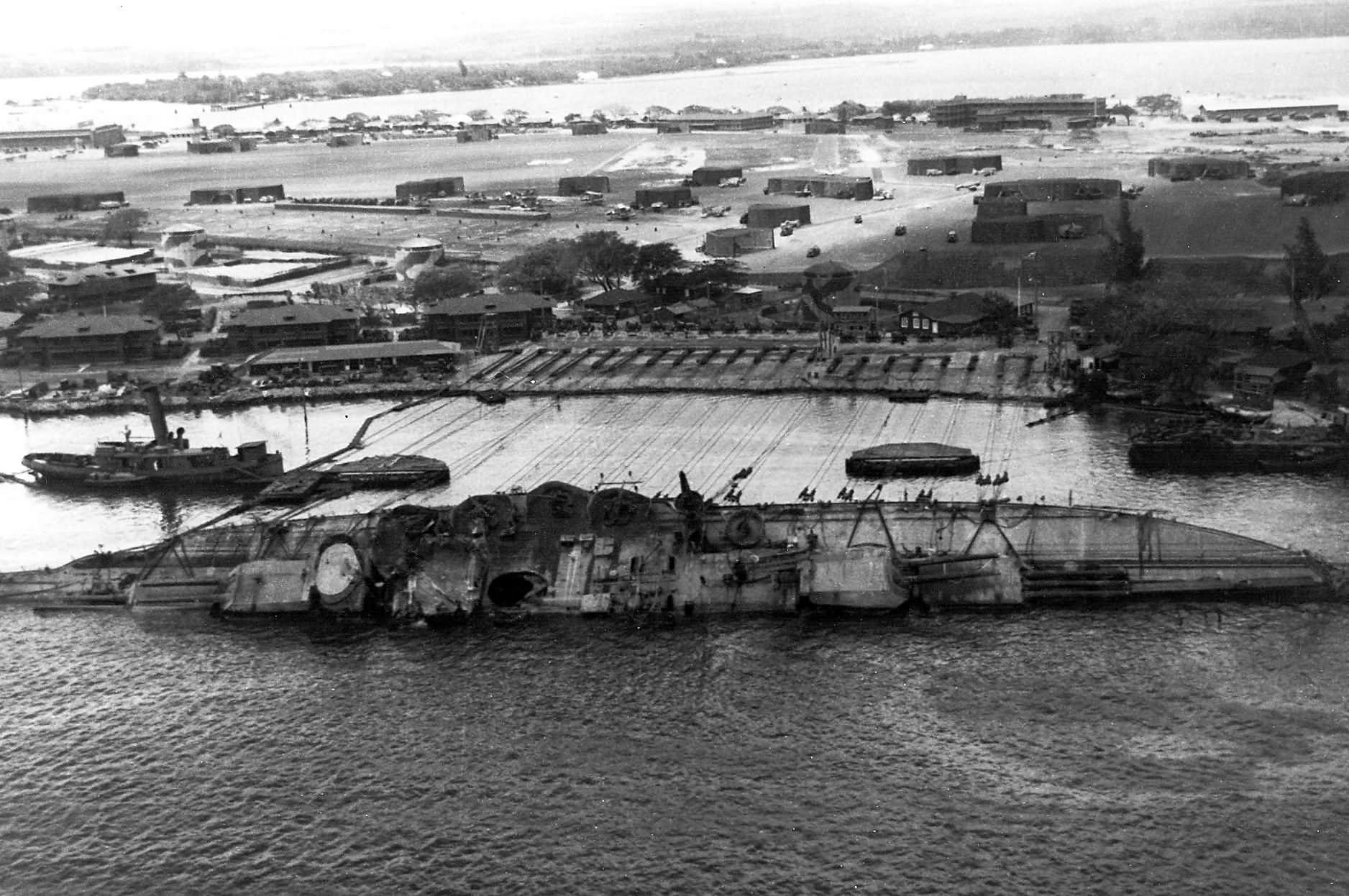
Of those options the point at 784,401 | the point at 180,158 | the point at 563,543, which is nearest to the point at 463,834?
the point at 563,543

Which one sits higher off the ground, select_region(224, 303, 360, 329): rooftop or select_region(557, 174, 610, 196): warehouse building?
select_region(557, 174, 610, 196): warehouse building

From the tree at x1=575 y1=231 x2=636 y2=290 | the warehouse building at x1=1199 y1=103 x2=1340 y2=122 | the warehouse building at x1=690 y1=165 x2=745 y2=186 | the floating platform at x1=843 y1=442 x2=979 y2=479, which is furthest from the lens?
the warehouse building at x1=1199 y1=103 x2=1340 y2=122

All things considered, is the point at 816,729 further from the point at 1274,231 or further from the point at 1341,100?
the point at 1341,100

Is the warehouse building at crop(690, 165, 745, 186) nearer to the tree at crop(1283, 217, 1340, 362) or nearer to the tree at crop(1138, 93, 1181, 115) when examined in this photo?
the tree at crop(1138, 93, 1181, 115)

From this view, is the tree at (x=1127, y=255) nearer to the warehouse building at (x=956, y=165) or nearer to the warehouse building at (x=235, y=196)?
the warehouse building at (x=956, y=165)

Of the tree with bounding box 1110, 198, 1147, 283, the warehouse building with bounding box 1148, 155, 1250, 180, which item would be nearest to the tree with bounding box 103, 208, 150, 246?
the tree with bounding box 1110, 198, 1147, 283

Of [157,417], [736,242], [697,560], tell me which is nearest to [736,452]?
[697,560]

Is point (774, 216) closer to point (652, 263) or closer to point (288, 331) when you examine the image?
point (652, 263)

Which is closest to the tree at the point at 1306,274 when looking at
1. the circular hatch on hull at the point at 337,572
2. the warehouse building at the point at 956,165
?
the circular hatch on hull at the point at 337,572
